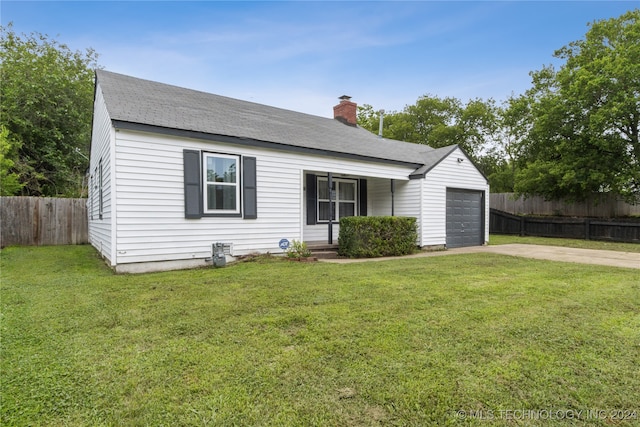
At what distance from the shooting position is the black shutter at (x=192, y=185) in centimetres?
693

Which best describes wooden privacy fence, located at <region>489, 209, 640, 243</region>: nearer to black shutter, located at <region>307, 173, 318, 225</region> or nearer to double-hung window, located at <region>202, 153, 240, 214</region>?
black shutter, located at <region>307, 173, 318, 225</region>

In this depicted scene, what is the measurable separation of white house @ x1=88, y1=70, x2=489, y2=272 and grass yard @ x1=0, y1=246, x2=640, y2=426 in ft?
6.21

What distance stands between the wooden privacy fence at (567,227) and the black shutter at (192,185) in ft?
51.0

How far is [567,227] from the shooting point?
48.2 ft

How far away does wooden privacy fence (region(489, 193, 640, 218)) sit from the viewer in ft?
50.7

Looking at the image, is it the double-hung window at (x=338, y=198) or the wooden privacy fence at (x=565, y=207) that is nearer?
the double-hung window at (x=338, y=198)

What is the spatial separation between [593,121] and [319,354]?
15932mm

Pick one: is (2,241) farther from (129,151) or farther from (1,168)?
(129,151)

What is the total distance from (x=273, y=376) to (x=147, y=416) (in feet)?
2.62

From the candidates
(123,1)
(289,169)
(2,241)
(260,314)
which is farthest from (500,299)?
(2,241)

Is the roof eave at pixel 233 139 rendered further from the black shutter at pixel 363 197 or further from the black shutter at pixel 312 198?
the black shutter at pixel 363 197

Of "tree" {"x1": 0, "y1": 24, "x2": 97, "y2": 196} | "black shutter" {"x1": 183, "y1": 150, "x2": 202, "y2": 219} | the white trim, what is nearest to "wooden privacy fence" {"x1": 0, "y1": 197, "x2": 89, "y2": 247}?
"tree" {"x1": 0, "y1": 24, "x2": 97, "y2": 196}

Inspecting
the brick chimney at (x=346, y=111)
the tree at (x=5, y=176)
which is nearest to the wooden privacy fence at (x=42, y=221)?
the tree at (x=5, y=176)

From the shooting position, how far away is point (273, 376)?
2.33m
